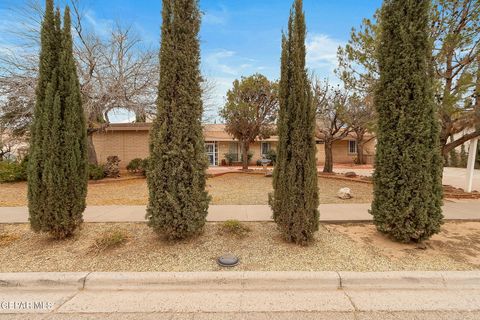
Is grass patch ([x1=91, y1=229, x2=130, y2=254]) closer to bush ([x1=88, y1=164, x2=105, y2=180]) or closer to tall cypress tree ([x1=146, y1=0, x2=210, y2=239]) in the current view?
tall cypress tree ([x1=146, y1=0, x2=210, y2=239])

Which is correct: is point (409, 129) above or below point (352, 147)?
above

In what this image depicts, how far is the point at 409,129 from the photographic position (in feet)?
11.8

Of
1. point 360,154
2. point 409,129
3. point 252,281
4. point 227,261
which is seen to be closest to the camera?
point 252,281

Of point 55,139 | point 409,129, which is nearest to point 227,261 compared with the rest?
point 55,139

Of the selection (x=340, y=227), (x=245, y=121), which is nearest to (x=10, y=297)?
(x=340, y=227)

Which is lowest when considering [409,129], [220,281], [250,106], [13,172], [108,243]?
[220,281]

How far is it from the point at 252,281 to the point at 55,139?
3.55m

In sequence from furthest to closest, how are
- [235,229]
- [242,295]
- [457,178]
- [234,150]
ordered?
[234,150] → [457,178] → [235,229] → [242,295]

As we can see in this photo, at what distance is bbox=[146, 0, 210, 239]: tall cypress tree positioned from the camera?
3631mm

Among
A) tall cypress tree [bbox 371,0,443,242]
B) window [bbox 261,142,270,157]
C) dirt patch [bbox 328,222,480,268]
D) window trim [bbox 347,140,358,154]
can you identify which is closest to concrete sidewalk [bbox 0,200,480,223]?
dirt patch [bbox 328,222,480,268]

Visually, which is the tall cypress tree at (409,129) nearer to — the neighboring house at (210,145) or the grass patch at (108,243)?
the grass patch at (108,243)

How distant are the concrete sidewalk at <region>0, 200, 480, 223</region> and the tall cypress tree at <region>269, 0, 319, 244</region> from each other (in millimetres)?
1631

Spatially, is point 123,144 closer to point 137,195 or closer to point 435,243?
point 137,195

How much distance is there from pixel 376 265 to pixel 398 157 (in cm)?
164
